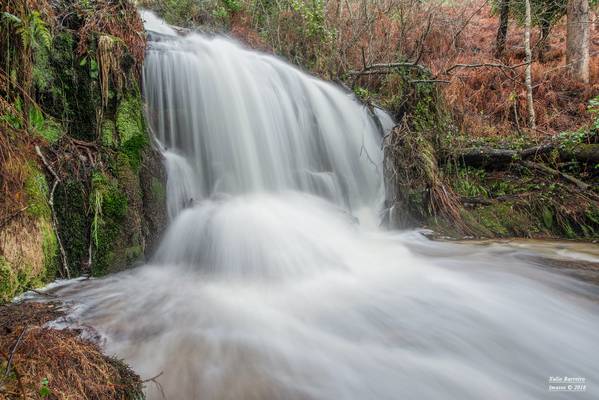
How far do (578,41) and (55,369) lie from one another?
11162mm

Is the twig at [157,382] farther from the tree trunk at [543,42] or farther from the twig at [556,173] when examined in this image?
the tree trunk at [543,42]

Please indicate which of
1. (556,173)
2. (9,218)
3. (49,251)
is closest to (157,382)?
(9,218)

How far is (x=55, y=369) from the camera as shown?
5.40 feet

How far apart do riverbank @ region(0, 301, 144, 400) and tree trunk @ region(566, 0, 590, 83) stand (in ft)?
34.0

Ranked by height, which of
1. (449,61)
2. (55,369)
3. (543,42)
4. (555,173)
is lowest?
(55,369)

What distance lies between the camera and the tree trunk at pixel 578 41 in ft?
28.3

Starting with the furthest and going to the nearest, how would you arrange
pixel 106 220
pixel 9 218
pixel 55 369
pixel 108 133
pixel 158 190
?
pixel 158 190, pixel 108 133, pixel 106 220, pixel 9 218, pixel 55 369

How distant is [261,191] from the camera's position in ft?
17.4

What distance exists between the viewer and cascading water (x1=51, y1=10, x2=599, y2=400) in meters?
2.31

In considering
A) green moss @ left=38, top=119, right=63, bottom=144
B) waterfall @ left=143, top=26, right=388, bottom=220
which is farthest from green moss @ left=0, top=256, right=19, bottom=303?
waterfall @ left=143, top=26, right=388, bottom=220

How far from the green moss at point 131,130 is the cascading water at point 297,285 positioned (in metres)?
0.65

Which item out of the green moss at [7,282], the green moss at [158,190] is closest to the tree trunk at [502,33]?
the green moss at [158,190]

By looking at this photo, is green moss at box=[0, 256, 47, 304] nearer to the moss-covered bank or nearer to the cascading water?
the cascading water

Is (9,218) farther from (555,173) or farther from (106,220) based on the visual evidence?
(555,173)
